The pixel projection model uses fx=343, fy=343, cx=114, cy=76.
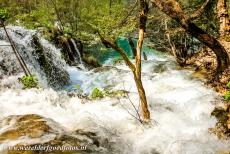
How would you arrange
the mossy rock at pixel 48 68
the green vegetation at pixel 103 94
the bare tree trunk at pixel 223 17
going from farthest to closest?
the mossy rock at pixel 48 68, the bare tree trunk at pixel 223 17, the green vegetation at pixel 103 94

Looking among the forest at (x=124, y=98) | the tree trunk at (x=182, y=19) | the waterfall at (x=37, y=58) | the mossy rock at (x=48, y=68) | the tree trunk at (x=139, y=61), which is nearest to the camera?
the forest at (x=124, y=98)

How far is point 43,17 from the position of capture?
86.6 feet

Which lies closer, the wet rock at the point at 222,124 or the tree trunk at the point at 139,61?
the wet rock at the point at 222,124

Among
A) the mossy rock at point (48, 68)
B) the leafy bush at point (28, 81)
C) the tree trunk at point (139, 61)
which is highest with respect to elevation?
the tree trunk at point (139, 61)

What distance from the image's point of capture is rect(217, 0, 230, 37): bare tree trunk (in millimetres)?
11641

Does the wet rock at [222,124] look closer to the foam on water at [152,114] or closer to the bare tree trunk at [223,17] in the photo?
the foam on water at [152,114]

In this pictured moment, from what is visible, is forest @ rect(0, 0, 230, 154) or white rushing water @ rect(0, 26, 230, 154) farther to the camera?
white rushing water @ rect(0, 26, 230, 154)

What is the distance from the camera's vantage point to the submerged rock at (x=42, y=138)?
6.35 metres

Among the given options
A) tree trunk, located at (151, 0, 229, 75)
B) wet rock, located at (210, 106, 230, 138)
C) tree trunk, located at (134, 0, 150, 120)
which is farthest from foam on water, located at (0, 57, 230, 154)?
tree trunk, located at (151, 0, 229, 75)

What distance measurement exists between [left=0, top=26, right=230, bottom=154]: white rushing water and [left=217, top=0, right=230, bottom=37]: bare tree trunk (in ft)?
6.75

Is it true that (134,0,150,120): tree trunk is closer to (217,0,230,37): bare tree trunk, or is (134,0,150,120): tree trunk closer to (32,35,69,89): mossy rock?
(217,0,230,37): bare tree trunk

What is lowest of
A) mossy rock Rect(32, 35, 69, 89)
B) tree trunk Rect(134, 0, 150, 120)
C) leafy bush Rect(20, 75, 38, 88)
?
mossy rock Rect(32, 35, 69, 89)

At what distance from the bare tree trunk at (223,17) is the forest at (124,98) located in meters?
0.03

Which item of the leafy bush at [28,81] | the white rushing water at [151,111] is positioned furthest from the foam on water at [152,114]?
the leafy bush at [28,81]
